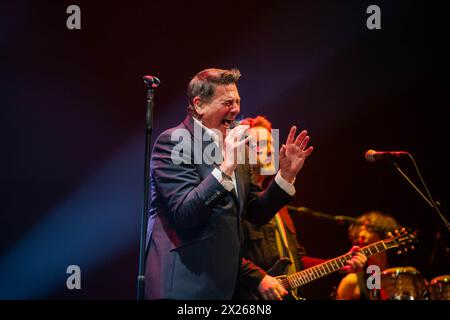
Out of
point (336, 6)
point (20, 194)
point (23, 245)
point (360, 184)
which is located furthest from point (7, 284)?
point (336, 6)

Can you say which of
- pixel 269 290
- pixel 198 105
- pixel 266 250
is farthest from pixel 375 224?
pixel 198 105

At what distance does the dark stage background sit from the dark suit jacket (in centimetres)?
215

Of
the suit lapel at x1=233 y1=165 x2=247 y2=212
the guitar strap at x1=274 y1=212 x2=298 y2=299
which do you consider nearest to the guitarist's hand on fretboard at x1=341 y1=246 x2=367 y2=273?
the guitar strap at x1=274 y1=212 x2=298 y2=299

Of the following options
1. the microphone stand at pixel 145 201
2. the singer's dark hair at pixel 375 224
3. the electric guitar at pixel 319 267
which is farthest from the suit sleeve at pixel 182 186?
the singer's dark hair at pixel 375 224

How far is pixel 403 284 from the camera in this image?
4918 millimetres

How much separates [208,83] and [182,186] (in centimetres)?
64

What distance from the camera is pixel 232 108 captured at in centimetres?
292

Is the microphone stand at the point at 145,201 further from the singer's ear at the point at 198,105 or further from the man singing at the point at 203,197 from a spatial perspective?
the singer's ear at the point at 198,105

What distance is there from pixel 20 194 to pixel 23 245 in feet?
1.41

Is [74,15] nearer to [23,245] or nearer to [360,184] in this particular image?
[23,245]

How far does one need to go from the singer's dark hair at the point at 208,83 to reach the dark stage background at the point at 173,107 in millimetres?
1987

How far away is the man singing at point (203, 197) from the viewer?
8.32 ft

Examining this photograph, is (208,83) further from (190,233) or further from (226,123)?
(190,233)

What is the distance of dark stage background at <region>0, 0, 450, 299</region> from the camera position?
15.2ft
